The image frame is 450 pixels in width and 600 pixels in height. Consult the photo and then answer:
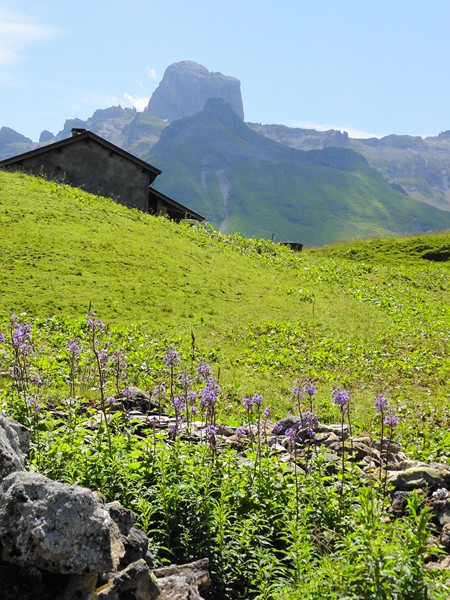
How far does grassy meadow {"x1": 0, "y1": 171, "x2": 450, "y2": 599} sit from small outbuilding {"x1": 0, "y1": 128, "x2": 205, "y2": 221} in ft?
14.9

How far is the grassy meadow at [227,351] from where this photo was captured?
6.43 metres

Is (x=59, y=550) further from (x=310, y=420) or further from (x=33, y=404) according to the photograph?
(x=33, y=404)

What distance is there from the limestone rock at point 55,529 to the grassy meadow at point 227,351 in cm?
159

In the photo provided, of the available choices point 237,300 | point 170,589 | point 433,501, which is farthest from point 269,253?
point 170,589

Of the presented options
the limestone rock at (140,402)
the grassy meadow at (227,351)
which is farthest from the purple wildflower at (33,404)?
the limestone rock at (140,402)

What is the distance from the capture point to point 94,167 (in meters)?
44.6

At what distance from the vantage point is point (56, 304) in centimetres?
2298

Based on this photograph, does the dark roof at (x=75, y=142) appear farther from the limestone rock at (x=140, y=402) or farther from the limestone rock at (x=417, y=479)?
the limestone rock at (x=417, y=479)

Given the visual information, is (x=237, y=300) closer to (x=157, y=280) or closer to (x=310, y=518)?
(x=157, y=280)

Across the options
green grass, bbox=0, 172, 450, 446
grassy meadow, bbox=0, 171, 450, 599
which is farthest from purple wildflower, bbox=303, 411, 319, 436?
green grass, bbox=0, 172, 450, 446

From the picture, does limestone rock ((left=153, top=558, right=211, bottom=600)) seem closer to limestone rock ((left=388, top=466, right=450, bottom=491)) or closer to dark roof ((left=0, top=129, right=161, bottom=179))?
limestone rock ((left=388, top=466, right=450, bottom=491))

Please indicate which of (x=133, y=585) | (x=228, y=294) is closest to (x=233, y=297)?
(x=228, y=294)

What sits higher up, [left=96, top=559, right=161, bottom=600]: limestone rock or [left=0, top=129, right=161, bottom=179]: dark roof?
[left=0, top=129, right=161, bottom=179]: dark roof

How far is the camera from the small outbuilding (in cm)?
4312
